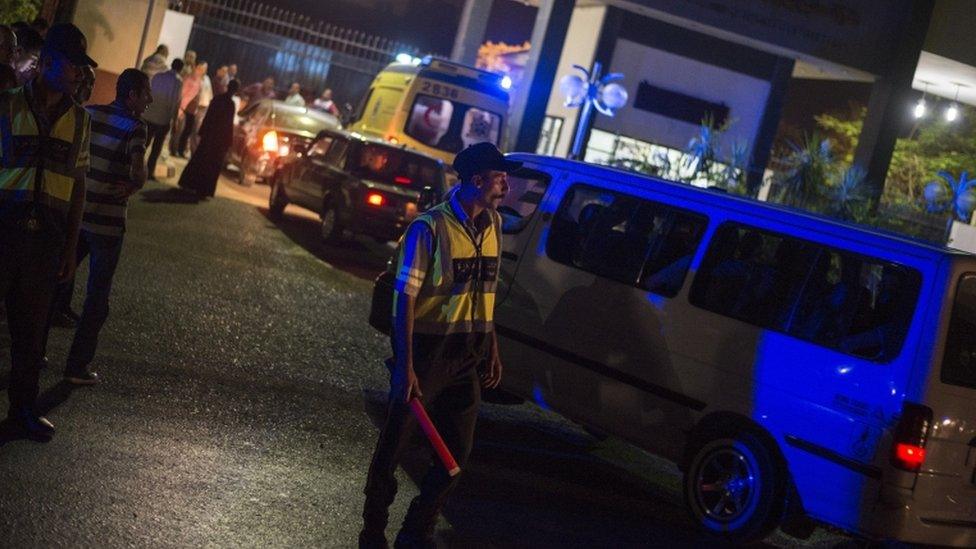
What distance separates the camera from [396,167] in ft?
51.4

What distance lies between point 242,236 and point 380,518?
33.0ft

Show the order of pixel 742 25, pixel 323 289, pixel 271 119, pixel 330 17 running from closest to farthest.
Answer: pixel 323 289 → pixel 271 119 → pixel 742 25 → pixel 330 17

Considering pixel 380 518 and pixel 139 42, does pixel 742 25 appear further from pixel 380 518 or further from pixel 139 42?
pixel 380 518

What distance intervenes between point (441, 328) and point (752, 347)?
93.0 inches

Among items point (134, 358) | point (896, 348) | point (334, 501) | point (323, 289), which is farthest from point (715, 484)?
point (323, 289)

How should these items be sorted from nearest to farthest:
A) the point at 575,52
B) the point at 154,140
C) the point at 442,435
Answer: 1. the point at 442,435
2. the point at 154,140
3. the point at 575,52

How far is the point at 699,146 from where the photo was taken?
72.3 ft

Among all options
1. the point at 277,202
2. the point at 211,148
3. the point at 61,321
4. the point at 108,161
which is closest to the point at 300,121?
the point at 277,202

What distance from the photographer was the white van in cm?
636

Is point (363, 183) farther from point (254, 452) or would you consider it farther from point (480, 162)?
point (480, 162)

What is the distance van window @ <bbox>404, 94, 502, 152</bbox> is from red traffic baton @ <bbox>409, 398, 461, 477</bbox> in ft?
48.8

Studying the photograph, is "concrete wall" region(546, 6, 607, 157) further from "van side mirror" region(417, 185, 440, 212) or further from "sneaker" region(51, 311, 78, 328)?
"sneaker" region(51, 311, 78, 328)

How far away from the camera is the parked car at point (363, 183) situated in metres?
15.2

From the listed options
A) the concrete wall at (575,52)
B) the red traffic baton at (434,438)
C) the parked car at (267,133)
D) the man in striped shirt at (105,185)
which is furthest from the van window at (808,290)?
the concrete wall at (575,52)
